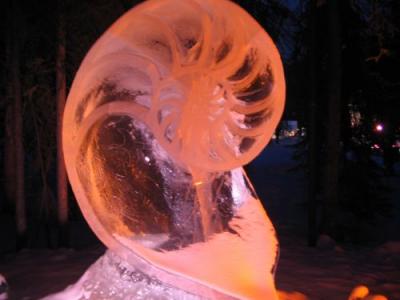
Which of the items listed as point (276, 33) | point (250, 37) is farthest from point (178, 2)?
point (276, 33)

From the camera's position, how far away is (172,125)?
4695 mm

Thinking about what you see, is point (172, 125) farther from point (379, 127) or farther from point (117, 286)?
point (379, 127)

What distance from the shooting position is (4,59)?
10422 mm

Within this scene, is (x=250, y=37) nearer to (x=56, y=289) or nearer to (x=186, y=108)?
(x=186, y=108)

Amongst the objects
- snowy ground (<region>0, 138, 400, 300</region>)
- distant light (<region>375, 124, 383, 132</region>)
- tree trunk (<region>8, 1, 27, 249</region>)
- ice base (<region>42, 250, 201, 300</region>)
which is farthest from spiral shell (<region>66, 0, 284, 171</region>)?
distant light (<region>375, 124, 383, 132</region>)

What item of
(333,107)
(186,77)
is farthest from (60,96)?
(333,107)

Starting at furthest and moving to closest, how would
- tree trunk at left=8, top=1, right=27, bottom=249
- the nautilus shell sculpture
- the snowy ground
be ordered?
tree trunk at left=8, top=1, right=27, bottom=249 → the snowy ground → the nautilus shell sculpture

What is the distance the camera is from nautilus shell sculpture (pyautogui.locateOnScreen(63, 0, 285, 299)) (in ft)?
15.1

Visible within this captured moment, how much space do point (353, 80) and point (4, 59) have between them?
8547 mm

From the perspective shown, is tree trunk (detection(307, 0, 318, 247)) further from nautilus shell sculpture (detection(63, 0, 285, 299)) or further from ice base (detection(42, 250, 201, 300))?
ice base (detection(42, 250, 201, 300))

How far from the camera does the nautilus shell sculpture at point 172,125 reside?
4.60m

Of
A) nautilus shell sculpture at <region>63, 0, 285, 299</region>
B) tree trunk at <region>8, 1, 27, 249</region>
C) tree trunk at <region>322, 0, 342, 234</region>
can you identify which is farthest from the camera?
tree trunk at <region>322, 0, 342, 234</region>

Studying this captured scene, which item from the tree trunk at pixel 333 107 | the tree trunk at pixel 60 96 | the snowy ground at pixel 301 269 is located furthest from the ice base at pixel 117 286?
the tree trunk at pixel 333 107

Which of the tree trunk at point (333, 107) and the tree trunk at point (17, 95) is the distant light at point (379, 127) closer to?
the tree trunk at point (333, 107)
